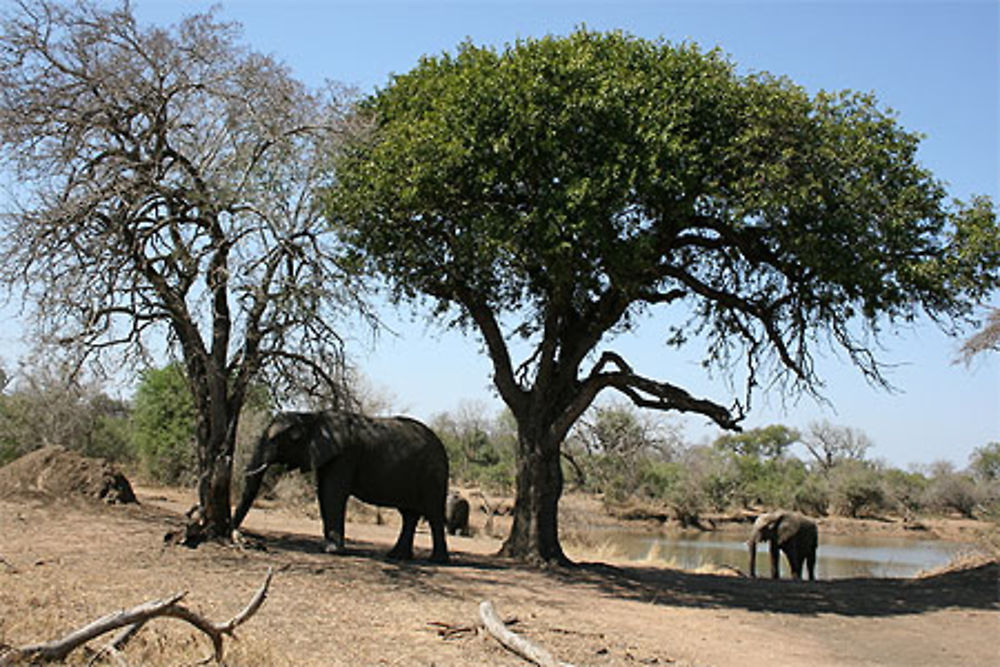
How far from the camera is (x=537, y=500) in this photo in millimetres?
16438

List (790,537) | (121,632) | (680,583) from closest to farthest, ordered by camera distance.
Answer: (121,632) → (680,583) → (790,537)

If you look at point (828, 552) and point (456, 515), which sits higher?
point (456, 515)

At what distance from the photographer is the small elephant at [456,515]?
25.0 meters

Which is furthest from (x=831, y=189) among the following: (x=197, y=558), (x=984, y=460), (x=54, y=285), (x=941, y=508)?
(x=984, y=460)

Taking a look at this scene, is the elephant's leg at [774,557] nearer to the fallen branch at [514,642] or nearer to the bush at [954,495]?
the fallen branch at [514,642]

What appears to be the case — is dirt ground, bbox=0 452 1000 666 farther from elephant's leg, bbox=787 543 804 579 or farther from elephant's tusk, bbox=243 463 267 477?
elephant's leg, bbox=787 543 804 579

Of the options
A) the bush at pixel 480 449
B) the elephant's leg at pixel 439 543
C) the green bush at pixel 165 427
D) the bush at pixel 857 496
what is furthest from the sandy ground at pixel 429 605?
the bush at pixel 857 496

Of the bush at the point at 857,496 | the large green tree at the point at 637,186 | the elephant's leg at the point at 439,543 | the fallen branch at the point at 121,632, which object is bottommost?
the fallen branch at the point at 121,632

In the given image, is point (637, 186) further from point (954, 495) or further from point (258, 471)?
point (954, 495)

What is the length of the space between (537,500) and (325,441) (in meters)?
3.89

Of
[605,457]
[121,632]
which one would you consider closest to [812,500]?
[605,457]

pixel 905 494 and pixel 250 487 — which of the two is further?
pixel 905 494

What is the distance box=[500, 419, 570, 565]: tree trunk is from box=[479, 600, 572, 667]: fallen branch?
6224mm

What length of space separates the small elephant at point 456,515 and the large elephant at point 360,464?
8724 millimetres
